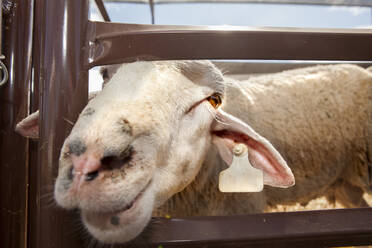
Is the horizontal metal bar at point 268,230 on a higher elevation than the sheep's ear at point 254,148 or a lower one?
lower

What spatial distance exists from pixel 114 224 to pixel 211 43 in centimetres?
58

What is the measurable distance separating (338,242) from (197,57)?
676 mm

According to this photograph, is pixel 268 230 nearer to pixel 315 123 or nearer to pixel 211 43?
pixel 211 43

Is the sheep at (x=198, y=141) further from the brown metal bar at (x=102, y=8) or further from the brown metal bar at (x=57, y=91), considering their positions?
the brown metal bar at (x=102, y=8)

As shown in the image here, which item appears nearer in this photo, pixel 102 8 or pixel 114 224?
pixel 114 224

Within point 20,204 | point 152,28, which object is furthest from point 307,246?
point 20,204

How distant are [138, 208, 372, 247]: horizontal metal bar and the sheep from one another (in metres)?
0.13

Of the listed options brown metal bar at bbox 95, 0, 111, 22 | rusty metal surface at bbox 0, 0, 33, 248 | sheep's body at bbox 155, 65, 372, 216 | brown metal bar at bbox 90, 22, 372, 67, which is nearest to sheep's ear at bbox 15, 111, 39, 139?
rusty metal surface at bbox 0, 0, 33, 248

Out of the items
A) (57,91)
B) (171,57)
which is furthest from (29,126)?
(171,57)

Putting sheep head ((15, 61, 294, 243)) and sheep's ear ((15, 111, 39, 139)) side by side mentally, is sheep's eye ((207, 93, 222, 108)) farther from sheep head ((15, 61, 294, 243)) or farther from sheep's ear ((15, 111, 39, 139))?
sheep's ear ((15, 111, 39, 139))

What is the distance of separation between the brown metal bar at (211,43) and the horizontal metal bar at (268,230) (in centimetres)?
46

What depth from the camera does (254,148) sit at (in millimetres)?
1330

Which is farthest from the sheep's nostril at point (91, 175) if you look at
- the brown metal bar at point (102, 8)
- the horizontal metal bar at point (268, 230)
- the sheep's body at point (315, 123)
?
the brown metal bar at point (102, 8)

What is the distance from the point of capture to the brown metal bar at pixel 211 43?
0.85m
